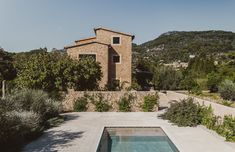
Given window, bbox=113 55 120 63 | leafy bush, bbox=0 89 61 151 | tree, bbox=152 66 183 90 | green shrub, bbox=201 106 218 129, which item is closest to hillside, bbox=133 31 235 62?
tree, bbox=152 66 183 90

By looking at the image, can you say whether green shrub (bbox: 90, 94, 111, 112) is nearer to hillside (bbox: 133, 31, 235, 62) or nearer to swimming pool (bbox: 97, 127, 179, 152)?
swimming pool (bbox: 97, 127, 179, 152)

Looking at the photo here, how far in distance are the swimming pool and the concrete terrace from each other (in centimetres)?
30

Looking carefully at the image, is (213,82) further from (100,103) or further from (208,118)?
(208,118)

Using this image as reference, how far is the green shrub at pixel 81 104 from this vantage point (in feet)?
76.8

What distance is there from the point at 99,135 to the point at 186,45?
10462 cm

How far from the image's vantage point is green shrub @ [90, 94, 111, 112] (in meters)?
23.3

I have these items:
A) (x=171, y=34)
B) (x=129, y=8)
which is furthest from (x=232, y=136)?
(x=171, y=34)

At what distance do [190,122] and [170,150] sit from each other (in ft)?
16.9

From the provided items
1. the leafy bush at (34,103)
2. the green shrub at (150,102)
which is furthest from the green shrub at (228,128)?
the leafy bush at (34,103)

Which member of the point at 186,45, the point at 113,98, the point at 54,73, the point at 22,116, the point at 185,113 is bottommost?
the point at 185,113

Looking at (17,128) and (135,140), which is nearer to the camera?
(17,128)

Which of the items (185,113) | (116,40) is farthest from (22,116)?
(116,40)

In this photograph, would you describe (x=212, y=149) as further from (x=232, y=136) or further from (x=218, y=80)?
(x=218, y=80)

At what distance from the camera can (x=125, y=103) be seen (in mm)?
23500
